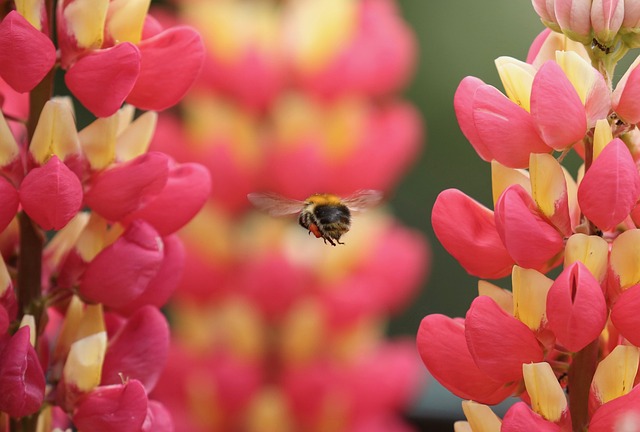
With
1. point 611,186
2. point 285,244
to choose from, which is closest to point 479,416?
point 611,186

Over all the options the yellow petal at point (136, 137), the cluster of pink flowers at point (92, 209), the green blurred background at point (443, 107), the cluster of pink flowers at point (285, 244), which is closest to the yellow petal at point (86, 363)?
the cluster of pink flowers at point (92, 209)

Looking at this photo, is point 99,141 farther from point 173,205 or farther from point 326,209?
point 326,209

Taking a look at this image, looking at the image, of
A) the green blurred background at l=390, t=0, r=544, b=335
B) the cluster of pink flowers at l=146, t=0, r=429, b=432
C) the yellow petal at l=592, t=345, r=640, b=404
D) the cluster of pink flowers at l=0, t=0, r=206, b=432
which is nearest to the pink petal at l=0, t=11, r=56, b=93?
the cluster of pink flowers at l=0, t=0, r=206, b=432

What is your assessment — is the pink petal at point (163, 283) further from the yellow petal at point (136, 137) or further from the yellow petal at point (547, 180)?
the yellow petal at point (547, 180)

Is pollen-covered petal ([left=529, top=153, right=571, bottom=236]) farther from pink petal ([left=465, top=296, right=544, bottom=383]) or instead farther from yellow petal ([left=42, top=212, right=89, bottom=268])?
yellow petal ([left=42, top=212, right=89, bottom=268])

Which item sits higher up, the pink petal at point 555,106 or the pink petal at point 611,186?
the pink petal at point 555,106

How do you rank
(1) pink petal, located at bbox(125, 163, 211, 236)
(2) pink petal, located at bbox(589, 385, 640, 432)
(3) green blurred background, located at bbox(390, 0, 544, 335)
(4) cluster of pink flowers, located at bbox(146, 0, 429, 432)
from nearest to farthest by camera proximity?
1. (2) pink petal, located at bbox(589, 385, 640, 432)
2. (1) pink petal, located at bbox(125, 163, 211, 236)
3. (4) cluster of pink flowers, located at bbox(146, 0, 429, 432)
4. (3) green blurred background, located at bbox(390, 0, 544, 335)
